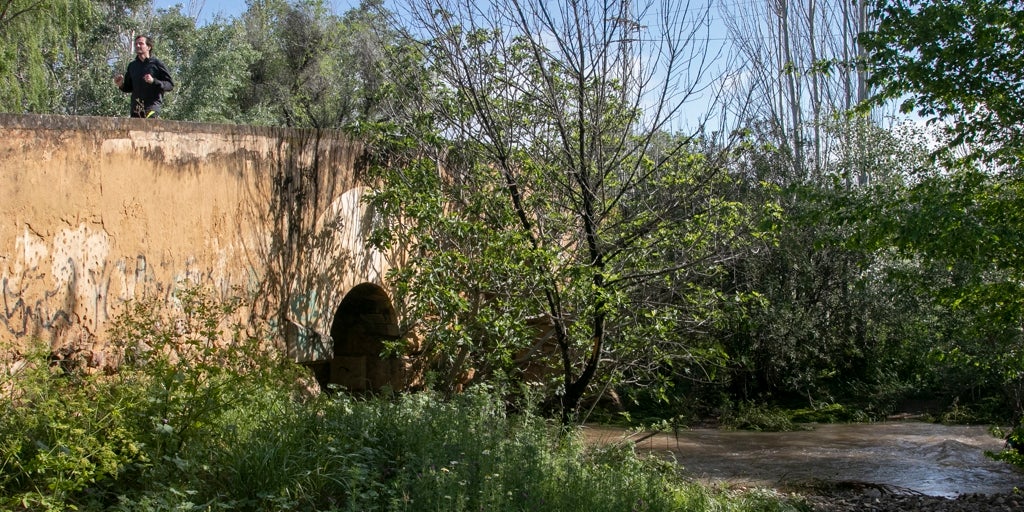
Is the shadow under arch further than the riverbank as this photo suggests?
Yes

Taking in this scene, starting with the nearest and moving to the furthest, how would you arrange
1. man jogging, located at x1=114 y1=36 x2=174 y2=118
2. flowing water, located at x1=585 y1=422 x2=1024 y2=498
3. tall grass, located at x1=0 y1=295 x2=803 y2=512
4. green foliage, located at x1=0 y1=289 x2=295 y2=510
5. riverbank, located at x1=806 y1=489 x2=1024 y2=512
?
green foliage, located at x1=0 y1=289 x2=295 y2=510 < tall grass, located at x1=0 y1=295 x2=803 y2=512 < riverbank, located at x1=806 y1=489 x2=1024 y2=512 < man jogging, located at x1=114 y1=36 x2=174 y2=118 < flowing water, located at x1=585 y1=422 x2=1024 y2=498

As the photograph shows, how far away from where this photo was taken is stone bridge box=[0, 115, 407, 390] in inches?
206

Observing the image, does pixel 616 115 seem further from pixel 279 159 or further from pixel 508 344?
pixel 279 159

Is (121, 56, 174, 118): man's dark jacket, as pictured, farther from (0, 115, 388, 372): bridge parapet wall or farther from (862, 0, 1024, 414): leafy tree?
(862, 0, 1024, 414): leafy tree

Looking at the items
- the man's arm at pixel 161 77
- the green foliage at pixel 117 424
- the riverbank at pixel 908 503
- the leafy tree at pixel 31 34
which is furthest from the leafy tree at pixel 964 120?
the leafy tree at pixel 31 34

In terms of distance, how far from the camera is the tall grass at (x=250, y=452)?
4.13 meters

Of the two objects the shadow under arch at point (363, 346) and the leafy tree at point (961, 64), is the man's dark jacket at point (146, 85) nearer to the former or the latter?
the shadow under arch at point (363, 346)

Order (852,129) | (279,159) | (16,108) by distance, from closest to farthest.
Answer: (279,159) → (16,108) → (852,129)

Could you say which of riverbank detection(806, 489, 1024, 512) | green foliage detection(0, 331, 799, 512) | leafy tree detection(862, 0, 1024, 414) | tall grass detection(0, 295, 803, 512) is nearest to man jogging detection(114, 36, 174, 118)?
tall grass detection(0, 295, 803, 512)

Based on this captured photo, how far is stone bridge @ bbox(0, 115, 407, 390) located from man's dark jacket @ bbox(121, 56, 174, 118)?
151 centimetres

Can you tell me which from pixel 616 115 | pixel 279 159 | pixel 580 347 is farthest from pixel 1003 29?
pixel 279 159

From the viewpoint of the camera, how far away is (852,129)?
14523 mm

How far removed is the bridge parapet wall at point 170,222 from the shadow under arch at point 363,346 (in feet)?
2.53

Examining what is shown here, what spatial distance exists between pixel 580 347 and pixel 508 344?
75 centimetres
